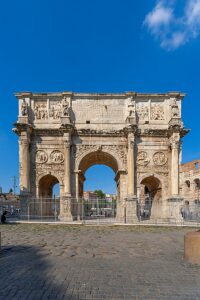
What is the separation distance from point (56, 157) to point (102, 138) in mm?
4132

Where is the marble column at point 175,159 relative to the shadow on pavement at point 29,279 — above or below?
above

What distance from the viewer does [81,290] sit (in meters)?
4.15

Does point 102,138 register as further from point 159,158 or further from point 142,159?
point 159,158

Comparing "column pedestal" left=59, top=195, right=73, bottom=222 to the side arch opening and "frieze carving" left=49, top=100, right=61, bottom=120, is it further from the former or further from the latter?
"frieze carving" left=49, top=100, right=61, bottom=120

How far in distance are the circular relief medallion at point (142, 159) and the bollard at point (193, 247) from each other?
14382 millimetres

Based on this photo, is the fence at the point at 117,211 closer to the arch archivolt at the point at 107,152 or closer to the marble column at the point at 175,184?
the marble column at the point at 175,184

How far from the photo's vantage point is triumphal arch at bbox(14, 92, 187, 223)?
1969cm

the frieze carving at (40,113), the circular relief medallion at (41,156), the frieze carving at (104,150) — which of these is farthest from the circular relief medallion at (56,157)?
the frieze carving at (40,113)

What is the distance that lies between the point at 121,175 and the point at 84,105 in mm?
6645

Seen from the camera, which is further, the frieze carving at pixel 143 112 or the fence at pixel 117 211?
the frieze carving at pixel 143 112

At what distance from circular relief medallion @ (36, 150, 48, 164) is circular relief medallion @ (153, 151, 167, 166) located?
9.03 meters

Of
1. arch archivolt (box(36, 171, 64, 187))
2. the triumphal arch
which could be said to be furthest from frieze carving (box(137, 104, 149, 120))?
arch archivolt (box(36, 171, 64, 187))

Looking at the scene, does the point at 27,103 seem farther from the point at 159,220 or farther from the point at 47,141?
the point at 159,220

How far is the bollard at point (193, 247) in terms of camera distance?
576 cm
